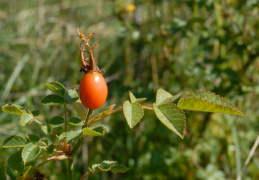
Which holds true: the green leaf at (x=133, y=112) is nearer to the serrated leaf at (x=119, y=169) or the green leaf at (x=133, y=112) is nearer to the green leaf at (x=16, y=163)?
the serrated leaf at (x=119, y=169)

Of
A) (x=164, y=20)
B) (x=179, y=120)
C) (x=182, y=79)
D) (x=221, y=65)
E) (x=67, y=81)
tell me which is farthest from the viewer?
(x=67, y=81)

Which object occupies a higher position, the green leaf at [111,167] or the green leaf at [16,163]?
the green leaf at [16,163]

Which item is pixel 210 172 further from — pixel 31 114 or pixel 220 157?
pixel 31 114

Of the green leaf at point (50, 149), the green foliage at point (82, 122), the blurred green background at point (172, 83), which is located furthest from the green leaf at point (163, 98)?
the blurred green background at point (172, 83)

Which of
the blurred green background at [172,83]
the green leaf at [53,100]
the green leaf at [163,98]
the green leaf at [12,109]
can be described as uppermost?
the green leaf at [12,109]

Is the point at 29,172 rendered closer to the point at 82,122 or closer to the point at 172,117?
the point at 82,122

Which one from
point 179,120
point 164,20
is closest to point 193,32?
point 164,20

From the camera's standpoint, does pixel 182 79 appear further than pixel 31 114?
Yes
